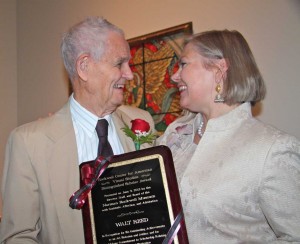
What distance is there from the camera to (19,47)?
4512mm

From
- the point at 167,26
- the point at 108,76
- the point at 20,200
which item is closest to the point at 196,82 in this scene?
the point at 108,76

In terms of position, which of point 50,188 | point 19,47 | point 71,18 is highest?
point 71,18

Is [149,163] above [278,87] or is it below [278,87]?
below

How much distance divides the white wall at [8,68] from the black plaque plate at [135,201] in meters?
3.20

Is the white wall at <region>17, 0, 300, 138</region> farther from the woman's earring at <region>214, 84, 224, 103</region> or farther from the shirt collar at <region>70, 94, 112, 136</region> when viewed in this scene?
the shirt collar at <region>70, 94, 112, 136</region>

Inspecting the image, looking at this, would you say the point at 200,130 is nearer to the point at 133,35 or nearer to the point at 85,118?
the point at 85,118

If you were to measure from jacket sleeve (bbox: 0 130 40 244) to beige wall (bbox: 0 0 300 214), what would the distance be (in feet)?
5.71

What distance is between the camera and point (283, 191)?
4.29ft

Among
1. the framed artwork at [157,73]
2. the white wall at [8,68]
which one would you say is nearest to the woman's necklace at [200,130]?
the framed artwork at [157,73]

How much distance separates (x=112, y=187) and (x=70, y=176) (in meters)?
0.33

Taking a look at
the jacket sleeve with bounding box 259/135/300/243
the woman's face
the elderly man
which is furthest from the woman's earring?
the elderly man

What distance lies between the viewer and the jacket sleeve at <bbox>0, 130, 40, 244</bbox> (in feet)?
5.16

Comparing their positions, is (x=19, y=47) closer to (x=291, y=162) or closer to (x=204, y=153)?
(x=204, y=153)

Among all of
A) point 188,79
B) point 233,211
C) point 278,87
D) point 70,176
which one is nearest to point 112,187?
point 70,176
